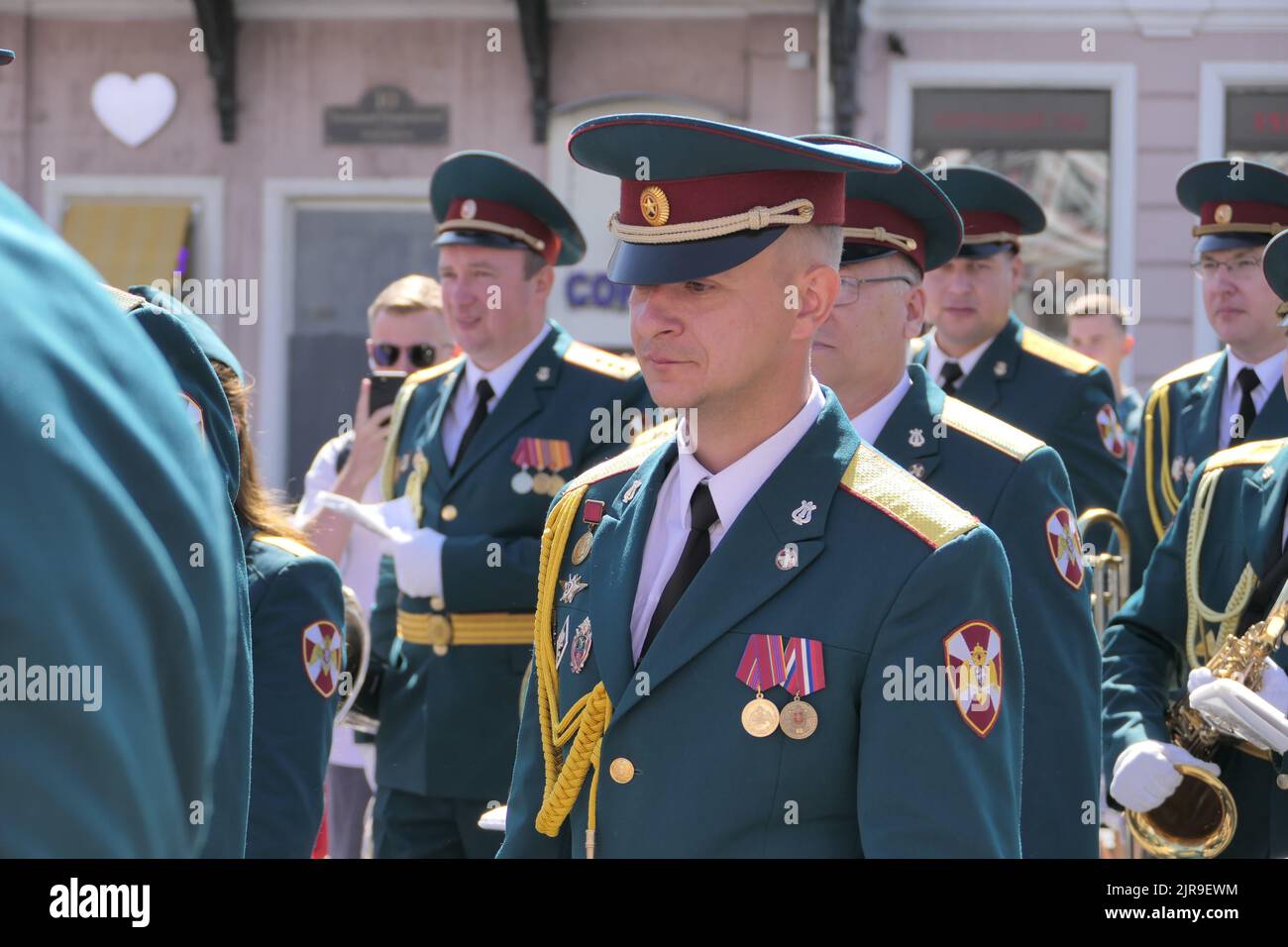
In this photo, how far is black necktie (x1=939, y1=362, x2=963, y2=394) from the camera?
19.9ft

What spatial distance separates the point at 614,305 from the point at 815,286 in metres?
10.4

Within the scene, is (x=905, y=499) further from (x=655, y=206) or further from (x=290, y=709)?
(x=290, y=709)

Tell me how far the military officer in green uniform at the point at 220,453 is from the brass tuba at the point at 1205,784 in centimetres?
214

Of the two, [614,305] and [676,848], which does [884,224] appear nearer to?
[676,848]

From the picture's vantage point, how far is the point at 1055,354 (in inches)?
238

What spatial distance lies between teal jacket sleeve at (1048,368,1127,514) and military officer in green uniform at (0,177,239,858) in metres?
5.18

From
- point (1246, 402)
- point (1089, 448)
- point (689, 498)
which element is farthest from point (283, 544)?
point (1246, 402)

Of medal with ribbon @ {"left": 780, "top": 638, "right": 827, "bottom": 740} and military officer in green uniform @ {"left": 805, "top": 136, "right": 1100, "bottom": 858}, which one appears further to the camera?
military officer in green uniform @ {"left": 805, "top": 136, "right": 1100, "bottom": 858}

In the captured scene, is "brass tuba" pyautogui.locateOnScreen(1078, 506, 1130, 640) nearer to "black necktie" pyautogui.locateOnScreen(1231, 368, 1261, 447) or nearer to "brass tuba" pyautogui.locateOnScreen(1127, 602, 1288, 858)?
"black necktie" pyautogui.locateOnScreen(1231, 368, 1261, 447)

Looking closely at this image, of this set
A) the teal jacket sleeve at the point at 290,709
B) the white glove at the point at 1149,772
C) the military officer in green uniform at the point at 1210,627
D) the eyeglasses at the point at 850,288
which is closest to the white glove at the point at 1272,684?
the military officer in green uniform at the point at 1210,627

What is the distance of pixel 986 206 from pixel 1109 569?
1.28 meters

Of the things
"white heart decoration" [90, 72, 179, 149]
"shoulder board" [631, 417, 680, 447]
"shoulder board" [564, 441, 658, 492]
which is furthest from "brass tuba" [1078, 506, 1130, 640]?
"white heart decoration" [90, 72, 179, 149]

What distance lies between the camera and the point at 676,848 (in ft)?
7.71

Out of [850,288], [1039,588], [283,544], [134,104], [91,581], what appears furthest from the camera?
[134,104]
